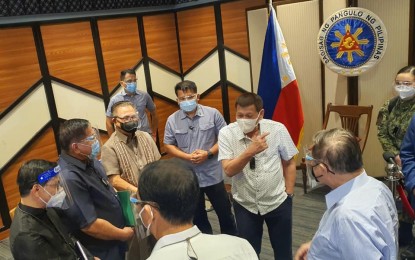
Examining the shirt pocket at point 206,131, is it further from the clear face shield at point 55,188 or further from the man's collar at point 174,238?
the man's collar at point 174,238

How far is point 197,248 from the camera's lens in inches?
40.4

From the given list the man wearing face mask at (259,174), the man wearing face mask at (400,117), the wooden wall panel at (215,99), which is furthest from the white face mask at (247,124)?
the wooden wall panel at (215,99)

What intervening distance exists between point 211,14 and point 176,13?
25.0 inches

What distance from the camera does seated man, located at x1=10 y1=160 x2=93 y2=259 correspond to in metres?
1.57

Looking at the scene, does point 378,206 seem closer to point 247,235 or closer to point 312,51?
point 247,235

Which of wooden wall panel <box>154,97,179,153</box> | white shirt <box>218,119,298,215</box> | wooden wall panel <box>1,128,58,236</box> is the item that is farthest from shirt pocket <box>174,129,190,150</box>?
wooden wall panel <box>154,97,179,153</box>

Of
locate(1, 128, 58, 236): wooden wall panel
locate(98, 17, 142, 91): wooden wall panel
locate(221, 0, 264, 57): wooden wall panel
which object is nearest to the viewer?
locate(1, 128, 58, 236): wooden wall panel

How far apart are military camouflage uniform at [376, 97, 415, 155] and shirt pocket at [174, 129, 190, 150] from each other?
167 centimetres

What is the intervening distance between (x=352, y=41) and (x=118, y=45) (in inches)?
109

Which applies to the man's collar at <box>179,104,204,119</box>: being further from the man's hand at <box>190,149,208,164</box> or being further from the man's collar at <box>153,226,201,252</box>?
the man's collar at <box>153,226,201,252</box>

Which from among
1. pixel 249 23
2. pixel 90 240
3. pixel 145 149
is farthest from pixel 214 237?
pixel 249 23

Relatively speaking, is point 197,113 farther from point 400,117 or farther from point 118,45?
point 118,45

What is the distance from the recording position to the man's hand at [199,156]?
9.05 ft

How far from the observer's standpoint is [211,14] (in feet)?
15.7
